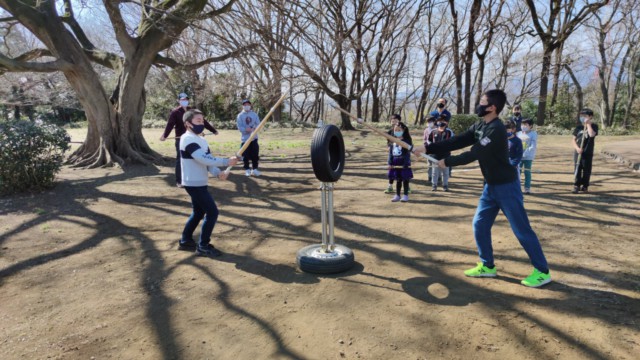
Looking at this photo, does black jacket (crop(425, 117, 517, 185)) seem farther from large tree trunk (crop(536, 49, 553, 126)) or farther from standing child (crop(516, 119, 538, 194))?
large tree trunk (crop(536, 49, 553, 126))

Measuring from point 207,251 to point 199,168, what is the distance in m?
1.05

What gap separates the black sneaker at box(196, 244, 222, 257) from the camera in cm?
523

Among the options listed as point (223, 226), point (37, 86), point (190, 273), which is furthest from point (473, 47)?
point (37, 86)

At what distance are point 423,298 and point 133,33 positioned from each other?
1240 centimetres

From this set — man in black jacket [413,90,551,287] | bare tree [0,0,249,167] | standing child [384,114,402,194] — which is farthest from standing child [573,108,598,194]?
bare tree [0,0,249,167]

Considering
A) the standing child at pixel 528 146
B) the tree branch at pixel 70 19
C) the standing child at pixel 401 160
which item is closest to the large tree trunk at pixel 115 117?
the tree branch at pixel 70 19

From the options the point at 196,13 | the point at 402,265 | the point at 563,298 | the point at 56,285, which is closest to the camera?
the point at 563,298

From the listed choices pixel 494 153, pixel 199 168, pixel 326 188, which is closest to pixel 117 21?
pixel 199 168

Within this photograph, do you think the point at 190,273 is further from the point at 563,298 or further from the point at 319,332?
the point at 563,298

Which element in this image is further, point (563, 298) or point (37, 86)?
point (37, 86)

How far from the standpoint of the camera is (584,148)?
8.21 m

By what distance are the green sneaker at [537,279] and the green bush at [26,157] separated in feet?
28.9

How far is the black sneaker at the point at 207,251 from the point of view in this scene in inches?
206

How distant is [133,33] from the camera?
12.8m
